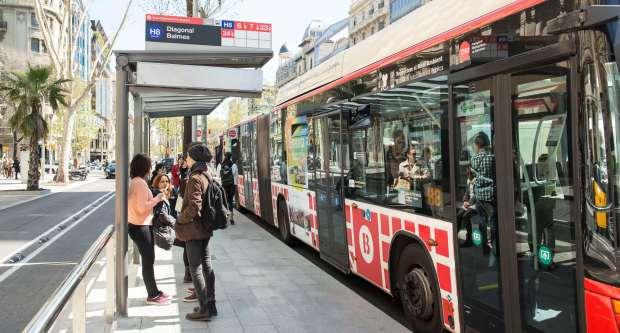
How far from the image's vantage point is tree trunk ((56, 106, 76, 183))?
3155 centimetres

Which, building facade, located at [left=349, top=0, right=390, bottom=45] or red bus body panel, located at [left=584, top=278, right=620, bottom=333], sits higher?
building facade, located at [left=349, top=0, right=390, bottom=45]

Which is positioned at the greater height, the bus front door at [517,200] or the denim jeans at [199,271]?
the bus front door at [517,200]

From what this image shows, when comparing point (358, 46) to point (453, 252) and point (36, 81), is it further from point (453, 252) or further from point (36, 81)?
point (36, 81)

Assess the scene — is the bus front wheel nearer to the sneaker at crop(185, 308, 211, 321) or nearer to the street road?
the street road

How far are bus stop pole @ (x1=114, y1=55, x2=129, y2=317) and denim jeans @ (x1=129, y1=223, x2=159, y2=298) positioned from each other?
0.33m

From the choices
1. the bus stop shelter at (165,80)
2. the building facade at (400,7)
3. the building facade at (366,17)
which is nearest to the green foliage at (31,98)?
the bus stop shelter at (165,80)

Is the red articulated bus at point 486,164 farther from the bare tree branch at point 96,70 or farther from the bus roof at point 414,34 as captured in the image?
the bare tree branch at point 96,70

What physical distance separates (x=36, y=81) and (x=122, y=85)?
24.0 meters

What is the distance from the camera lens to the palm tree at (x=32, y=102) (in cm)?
2570

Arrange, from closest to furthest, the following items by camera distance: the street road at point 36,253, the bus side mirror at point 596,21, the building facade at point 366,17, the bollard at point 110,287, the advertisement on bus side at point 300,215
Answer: the bus side mirror at point 596,21 → the bollard at point 110,287 → the street road at point 36,253 → the advertisement on bus side at point 300,215 → the building facade at point 366,17

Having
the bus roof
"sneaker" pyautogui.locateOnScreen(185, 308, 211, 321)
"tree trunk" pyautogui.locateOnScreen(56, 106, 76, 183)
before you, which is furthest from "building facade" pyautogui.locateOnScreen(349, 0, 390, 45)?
"sneaker" pyautogui.locateOnScreen(185, 308, 211, 321)

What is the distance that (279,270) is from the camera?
7836 millimetres

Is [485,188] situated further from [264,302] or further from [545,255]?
[264,302]

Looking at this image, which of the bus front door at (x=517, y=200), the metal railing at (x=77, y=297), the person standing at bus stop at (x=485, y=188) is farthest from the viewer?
the person standing at bus stop at (x=485, y=188)
